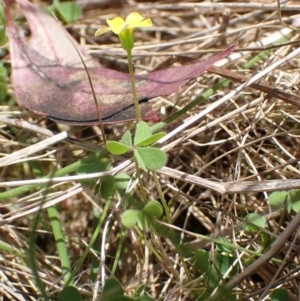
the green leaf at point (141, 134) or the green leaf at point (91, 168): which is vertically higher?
the green leaf at point (141, 134)

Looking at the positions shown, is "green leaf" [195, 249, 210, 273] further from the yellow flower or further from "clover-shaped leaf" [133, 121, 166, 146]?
the yellow flower

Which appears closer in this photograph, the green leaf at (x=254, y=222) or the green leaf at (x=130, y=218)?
the green leaf at (x=130, y=218)

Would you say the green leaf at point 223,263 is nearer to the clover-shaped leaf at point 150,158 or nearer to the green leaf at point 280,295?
the green leaf at point 280,295

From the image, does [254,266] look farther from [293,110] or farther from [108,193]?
[293,110]

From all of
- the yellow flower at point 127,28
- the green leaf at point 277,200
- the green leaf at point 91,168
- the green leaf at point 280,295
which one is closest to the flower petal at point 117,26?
the yellow flower at point 127,28

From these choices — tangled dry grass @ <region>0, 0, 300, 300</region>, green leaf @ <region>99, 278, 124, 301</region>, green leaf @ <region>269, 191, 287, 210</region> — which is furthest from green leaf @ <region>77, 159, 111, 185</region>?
green leaf @ <region>269, 191, 287, 210</region>


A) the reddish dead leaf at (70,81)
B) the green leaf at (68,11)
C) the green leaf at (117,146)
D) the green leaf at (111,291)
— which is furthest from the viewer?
the green leaf at (68,11)
